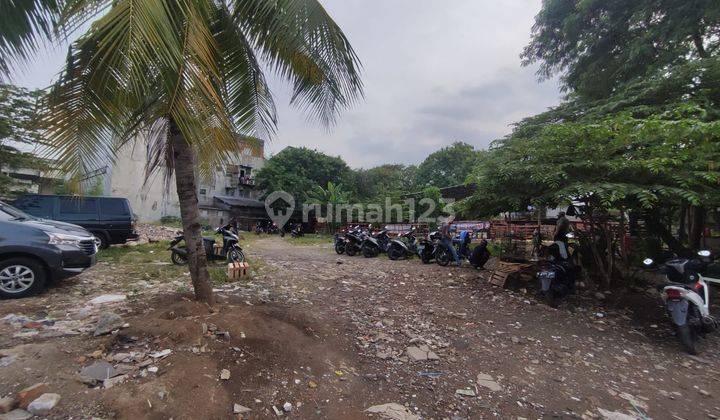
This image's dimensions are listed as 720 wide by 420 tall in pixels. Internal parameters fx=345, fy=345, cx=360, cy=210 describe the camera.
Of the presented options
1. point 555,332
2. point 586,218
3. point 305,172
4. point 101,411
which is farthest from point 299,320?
point 305,172

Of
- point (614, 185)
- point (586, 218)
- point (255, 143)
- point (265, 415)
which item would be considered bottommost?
point (265, 415)

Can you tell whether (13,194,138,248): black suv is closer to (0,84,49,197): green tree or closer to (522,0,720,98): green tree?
(0,84,49,197): green tree

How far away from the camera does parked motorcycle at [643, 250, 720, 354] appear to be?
4016 mm

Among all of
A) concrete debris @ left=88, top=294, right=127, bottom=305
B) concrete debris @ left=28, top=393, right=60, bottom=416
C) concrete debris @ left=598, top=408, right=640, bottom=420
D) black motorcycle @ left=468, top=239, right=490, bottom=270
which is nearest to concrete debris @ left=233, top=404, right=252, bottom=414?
concrete debris @ left=28, top=393, right=60, bottom=416

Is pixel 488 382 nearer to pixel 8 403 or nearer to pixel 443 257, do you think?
pixel 8 403

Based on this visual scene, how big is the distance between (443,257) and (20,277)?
25.6ft

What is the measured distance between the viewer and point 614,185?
180 inches

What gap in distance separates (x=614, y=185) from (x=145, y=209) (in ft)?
88.9

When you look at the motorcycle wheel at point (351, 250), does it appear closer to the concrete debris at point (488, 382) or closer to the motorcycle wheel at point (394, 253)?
the motorcycle wheel at point (394, 253)

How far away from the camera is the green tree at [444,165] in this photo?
32.6 meters

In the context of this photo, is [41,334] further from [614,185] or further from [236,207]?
[236,207]

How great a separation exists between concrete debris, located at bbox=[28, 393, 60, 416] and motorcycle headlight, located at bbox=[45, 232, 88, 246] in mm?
3394

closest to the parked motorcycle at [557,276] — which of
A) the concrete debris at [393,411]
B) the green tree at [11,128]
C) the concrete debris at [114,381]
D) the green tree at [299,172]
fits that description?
the concrete debris at [393,411]

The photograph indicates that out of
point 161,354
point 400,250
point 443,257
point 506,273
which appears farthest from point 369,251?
point 161,354
